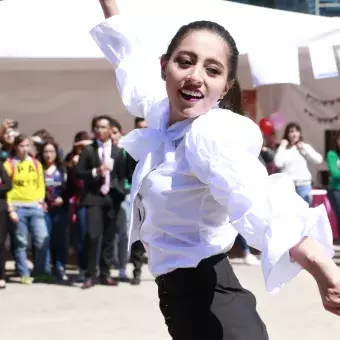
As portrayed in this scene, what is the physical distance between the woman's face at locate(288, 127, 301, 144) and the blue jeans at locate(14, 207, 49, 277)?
10.2 feet

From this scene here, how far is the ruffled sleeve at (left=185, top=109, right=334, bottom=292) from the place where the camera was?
7.04ft

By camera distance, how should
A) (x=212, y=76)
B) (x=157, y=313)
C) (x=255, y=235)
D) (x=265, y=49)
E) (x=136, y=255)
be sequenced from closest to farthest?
(x=255, y=235) < (x=212, y=76) < (x=157, y=313) < (x=136, y=255) < (x=265, y=49)

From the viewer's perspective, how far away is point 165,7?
34.0 feet

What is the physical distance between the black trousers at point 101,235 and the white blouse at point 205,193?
490cm

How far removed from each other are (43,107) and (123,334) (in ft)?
17.7

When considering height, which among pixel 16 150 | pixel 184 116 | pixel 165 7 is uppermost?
pixel 165 7

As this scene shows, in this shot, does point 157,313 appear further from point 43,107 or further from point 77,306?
point 43,107

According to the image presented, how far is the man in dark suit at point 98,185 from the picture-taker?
26.1 feet

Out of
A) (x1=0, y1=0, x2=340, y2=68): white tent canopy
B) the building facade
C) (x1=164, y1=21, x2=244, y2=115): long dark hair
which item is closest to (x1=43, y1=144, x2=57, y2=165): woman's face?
(x1=0, y1=0, x2=340, y2=68): white tent canopy

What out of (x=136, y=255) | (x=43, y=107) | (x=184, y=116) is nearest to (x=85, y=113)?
(x=43, y=107)

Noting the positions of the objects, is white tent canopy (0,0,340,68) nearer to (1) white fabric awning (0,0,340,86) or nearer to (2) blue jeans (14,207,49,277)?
(1) white fabric awning (0,0,340,86)

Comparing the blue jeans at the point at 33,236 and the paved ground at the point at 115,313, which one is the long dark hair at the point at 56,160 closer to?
the blue jeans at the point at 33,236

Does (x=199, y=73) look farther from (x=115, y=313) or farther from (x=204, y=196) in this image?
(x=115, y=313)

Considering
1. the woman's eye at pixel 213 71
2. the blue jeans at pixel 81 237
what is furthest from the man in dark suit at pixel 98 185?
the woman's eye at pixel 213 71
